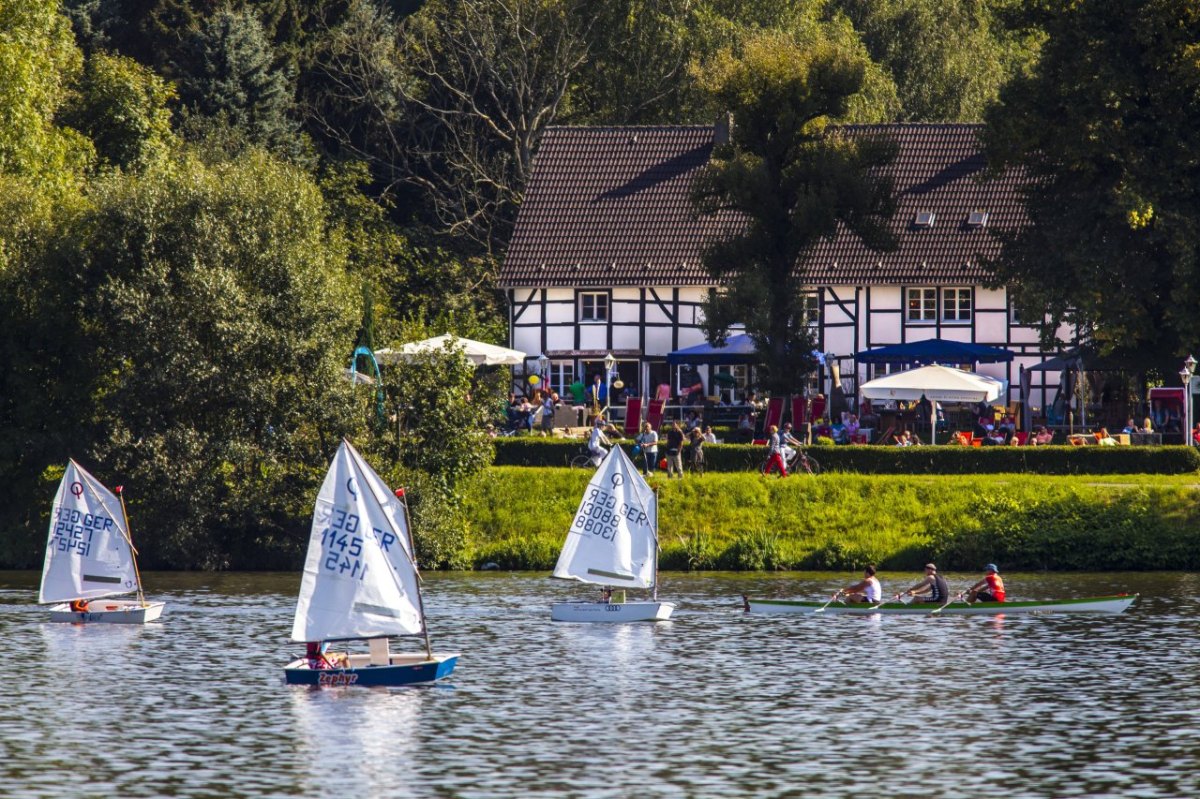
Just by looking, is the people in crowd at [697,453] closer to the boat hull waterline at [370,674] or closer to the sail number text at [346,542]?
the boat hull waterline at [370,674]

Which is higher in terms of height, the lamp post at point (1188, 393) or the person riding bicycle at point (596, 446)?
the lamp post at point (1188, 393)

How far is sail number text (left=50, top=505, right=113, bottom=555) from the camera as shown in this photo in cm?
4297

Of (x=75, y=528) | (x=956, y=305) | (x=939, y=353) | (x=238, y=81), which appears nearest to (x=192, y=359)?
(x=75, y=528)

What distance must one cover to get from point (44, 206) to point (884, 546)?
23.0 meters

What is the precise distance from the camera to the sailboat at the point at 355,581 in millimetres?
33750

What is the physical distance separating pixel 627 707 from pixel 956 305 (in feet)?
137

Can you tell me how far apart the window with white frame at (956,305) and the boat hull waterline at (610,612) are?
3185 cm

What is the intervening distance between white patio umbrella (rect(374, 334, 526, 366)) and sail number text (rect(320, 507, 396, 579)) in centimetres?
1867

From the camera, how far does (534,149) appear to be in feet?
285

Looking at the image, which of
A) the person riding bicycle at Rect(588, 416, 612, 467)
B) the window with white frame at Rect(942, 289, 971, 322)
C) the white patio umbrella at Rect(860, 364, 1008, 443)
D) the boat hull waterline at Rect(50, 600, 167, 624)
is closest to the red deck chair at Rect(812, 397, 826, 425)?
the white patio umbrella at Rect(860, 364, 1008, 443)

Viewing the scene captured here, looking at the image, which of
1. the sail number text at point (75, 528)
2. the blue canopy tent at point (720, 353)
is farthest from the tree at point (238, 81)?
the sail number text at point (75, 528)

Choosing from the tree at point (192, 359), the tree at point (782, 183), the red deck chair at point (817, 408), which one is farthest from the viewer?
the red deck chair at point (817, 408)

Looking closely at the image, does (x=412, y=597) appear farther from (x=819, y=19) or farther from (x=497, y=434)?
(x=819, y=19)

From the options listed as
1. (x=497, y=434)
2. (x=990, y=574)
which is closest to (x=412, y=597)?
(x=990, y=574)
